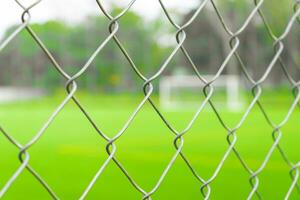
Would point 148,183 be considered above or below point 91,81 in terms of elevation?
below

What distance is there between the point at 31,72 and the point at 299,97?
22003 millimetres

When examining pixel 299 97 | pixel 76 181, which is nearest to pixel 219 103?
pixel 76 181

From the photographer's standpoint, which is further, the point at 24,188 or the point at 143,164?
the point at 143,164

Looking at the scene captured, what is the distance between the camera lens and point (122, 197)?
98.5 inches

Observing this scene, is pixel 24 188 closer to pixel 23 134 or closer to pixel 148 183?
pixel 148 183

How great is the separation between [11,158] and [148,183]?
5.64 ft

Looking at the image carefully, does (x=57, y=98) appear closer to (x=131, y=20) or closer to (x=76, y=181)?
(x=131, y=20)

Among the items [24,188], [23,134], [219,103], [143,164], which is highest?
[219,103]

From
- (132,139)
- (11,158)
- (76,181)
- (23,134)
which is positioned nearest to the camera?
(76,181)

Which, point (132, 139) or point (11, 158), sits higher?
point (132, 139)

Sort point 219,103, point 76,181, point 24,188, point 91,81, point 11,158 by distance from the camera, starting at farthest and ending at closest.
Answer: point 91,81
point 219,103
point 11,158
point 76,181
point 24,188

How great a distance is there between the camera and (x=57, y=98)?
861 inches

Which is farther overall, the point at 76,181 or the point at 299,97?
the point at 76,181

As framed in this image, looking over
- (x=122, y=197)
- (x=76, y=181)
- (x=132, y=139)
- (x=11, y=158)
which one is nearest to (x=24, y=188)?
(x=76, y=181)
